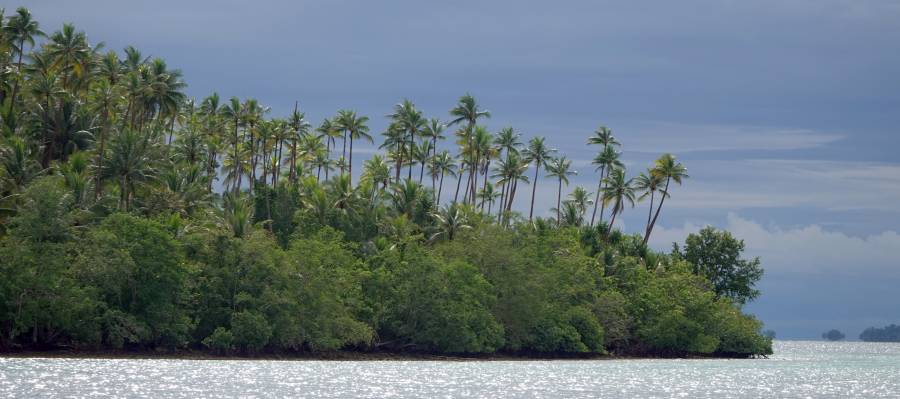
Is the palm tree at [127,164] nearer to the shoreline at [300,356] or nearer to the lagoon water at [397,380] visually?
the shoreline at [300,356]

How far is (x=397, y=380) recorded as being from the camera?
68.6m

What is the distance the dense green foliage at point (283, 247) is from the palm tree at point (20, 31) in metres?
0.14

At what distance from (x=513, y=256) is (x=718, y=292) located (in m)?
51.0

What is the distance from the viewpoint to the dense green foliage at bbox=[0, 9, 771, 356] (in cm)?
7600

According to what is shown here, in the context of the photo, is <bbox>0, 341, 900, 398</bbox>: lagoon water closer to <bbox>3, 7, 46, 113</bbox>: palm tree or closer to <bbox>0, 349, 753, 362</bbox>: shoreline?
<bbox>0, 349, 753, 362</bbox>: shoreline

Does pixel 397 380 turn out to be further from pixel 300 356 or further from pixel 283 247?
pixel 283 247

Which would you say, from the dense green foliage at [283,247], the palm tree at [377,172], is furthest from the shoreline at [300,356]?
the palm tree at [377,172]

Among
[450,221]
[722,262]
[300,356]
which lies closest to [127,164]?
[300,356]

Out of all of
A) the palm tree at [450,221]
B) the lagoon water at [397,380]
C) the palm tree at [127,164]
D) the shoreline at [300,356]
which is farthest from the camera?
the palm tree at [450,221]

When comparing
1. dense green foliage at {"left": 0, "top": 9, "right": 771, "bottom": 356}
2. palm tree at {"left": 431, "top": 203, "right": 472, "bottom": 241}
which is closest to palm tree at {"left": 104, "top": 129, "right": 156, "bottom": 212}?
dense green foliage at {"left": 0, "top": 9, "right": 771, "bottom": 356}

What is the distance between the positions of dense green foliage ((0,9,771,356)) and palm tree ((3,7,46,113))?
0.14 m

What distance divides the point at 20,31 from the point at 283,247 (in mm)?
34129

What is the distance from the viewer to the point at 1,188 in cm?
8412

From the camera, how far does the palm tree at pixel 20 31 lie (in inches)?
4279
